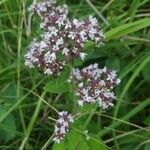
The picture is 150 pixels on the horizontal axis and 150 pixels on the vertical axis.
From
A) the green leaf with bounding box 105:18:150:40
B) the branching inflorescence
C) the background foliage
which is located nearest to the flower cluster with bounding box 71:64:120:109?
the branching inflorescence

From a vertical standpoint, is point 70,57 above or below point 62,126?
above

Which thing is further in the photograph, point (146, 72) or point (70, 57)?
point (146, 72)

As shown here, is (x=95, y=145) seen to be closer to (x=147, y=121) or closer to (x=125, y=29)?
(x=147, y=121)

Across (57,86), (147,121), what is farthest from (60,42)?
(147,121)

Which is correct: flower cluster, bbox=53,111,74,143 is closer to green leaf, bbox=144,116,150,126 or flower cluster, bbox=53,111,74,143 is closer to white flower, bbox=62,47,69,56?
white flower, bbox=62,47,69,56

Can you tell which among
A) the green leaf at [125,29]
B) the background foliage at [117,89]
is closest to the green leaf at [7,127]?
the background foliage at [117,89]

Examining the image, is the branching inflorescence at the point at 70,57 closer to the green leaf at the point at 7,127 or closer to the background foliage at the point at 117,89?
the background foliage at the point at 117,89

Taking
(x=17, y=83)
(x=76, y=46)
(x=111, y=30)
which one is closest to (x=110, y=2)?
(x=111, y=30)
